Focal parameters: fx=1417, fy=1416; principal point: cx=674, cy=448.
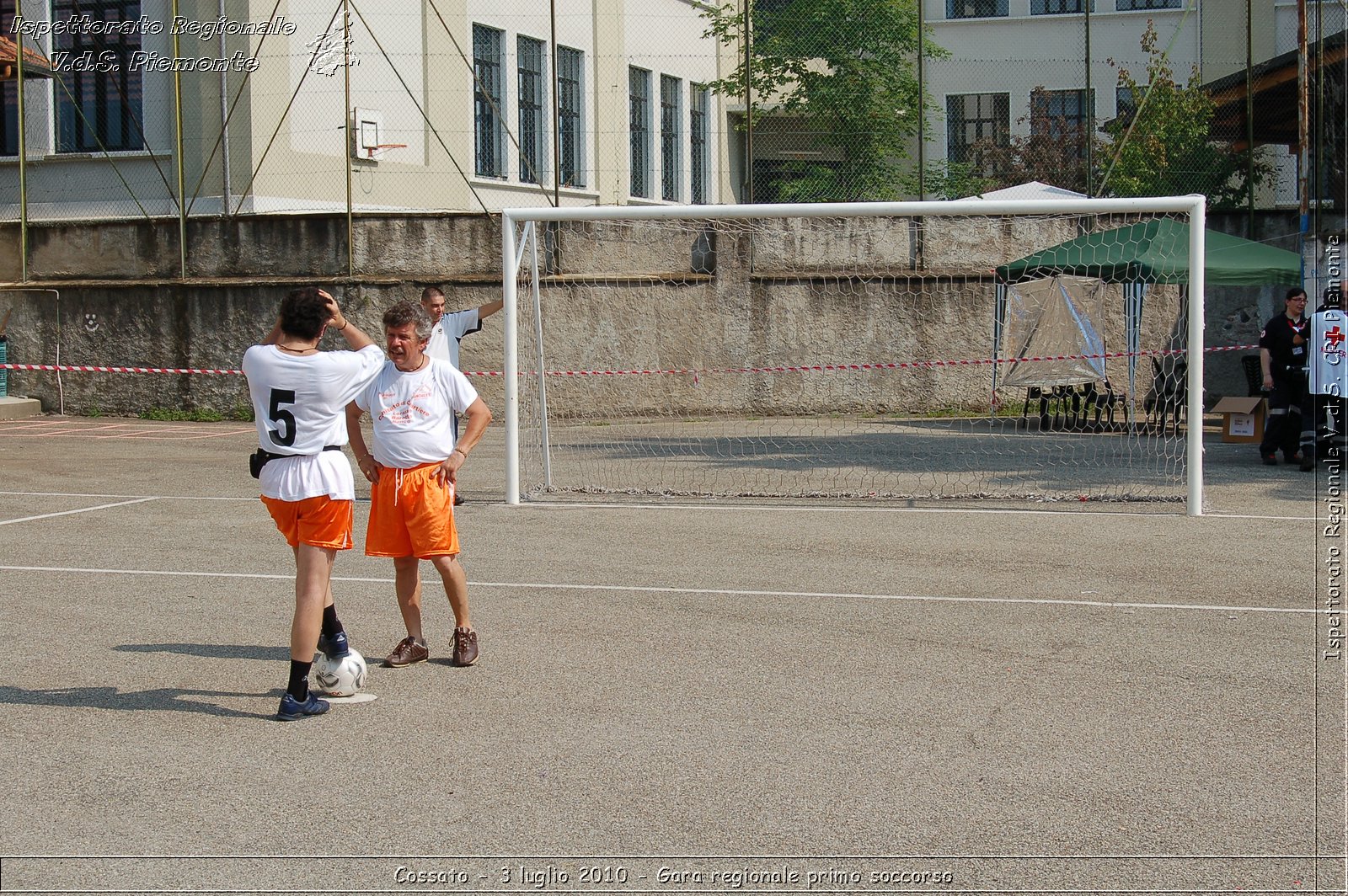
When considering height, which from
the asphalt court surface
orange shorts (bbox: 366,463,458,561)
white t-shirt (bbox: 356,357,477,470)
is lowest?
the asphalt court surface

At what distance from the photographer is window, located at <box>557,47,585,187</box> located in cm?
2478

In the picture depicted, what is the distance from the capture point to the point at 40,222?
2130cm

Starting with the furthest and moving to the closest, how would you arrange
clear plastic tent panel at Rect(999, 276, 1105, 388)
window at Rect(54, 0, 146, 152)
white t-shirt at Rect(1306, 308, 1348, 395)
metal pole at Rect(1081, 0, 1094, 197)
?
window at Rect(54, 0, 146, 152)
metal pole at Rect(1081, 0, 1094, 197)
clear plastic tent panel at Rect(999, 276, 1105, 388)
white t-shirt at Rect(1306, 308, 1348, 395)

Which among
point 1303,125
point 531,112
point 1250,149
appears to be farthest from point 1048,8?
point 1303,125

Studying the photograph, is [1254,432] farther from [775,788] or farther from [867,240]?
[775,788]

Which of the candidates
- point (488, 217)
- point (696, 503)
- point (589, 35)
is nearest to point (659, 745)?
point (696, 503)

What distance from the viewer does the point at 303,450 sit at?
232 inches

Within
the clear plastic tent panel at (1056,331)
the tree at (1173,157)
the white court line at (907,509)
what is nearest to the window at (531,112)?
the clear plastic tent panel at (1056,331)

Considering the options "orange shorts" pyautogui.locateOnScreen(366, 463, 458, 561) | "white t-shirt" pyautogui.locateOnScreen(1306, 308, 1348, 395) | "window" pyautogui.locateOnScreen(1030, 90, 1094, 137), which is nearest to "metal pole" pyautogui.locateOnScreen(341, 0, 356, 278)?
"window" pyautogui.locateOnScreen(1030, 90, 1094, 137)

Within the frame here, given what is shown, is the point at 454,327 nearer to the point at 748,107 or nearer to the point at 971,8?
the point at 748,107

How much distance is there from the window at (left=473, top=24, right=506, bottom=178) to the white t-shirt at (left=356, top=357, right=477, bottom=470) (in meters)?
17.2

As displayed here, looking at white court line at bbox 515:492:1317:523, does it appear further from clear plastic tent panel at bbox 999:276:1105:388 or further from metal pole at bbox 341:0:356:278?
metal pole at bbox 341:0:356:278

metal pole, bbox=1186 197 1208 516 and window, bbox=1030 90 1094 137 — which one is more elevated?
window, bbox=1030 90 1094 137

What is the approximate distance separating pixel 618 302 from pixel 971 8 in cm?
2241
